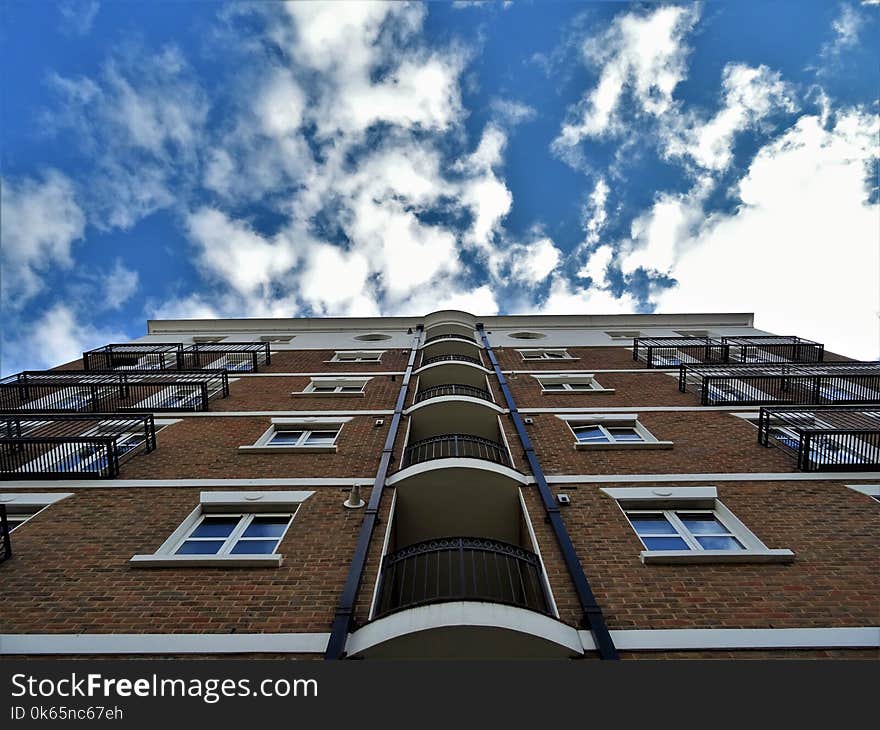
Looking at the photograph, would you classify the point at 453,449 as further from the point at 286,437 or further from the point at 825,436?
the point at 825,436

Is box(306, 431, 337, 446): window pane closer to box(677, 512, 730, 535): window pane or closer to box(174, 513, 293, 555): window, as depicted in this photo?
box(174, 513, 293, 555): window

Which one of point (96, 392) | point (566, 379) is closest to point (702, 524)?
point (566, 379)

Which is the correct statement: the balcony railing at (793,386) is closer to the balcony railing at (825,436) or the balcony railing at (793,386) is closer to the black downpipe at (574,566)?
the balcony railing at (825,436)

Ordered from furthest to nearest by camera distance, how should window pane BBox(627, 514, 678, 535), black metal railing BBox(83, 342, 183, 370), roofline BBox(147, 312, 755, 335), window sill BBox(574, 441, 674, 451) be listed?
roofline BBox(147, 312, 755, 335), black metal railing BBox(83, 342, 183, 370), window sill BBox(574, 441, 674, 451), window pane BBox(627, 514, 678, 535)

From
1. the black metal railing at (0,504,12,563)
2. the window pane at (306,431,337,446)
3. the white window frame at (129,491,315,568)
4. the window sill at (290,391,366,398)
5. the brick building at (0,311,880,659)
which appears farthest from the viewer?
the window sill at (290,391,366,398)

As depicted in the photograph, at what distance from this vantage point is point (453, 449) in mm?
11266

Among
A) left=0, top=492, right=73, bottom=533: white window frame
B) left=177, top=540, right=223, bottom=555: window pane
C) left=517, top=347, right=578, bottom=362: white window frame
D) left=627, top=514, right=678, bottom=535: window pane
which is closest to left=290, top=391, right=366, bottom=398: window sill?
left=0, top=492, right=73, bottom=533: white window frame

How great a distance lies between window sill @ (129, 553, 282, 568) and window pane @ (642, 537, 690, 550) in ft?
19.9

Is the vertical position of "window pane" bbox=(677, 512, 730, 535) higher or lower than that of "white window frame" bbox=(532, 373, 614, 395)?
lower

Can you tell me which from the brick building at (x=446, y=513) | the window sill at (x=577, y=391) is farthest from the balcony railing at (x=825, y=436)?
the window sill at (x=577, y=391)

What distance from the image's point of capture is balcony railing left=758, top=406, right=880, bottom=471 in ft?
32.3

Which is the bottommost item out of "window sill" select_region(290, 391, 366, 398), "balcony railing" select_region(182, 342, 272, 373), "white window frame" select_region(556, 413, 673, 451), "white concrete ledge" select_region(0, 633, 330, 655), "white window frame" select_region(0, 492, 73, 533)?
"white concrete ledge" select_region(0, 633, 330, 655)

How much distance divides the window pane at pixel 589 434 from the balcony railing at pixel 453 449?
223 cm

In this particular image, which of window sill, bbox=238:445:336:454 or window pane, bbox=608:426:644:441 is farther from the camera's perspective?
window pane, bbox=608:426:644:441
